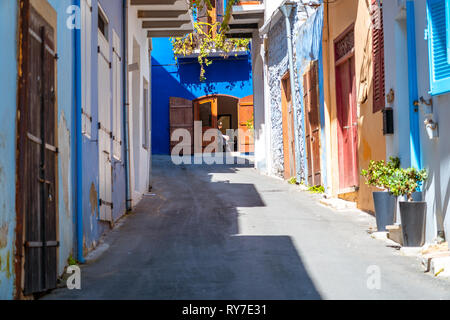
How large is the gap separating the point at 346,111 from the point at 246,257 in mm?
4628

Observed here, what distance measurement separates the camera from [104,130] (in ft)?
25.3

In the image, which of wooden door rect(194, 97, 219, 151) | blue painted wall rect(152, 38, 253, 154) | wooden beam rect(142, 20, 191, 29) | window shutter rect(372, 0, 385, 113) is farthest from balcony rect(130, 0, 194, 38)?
wooden door rect(194, 97, 219, 151)

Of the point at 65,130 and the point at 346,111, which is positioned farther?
the point at 346,111

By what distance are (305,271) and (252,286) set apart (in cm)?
74

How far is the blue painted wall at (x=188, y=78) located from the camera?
69.8 feet

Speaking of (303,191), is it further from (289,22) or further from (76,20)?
(76,20)

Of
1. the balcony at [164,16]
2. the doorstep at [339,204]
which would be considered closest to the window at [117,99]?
the balcony at [164,16]

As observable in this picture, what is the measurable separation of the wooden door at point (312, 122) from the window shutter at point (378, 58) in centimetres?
297

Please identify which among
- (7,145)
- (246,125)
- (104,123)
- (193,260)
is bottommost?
(193,260)

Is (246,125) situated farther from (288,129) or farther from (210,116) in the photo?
(288,129)

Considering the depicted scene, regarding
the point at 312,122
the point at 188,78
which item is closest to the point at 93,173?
the point at 312,122
